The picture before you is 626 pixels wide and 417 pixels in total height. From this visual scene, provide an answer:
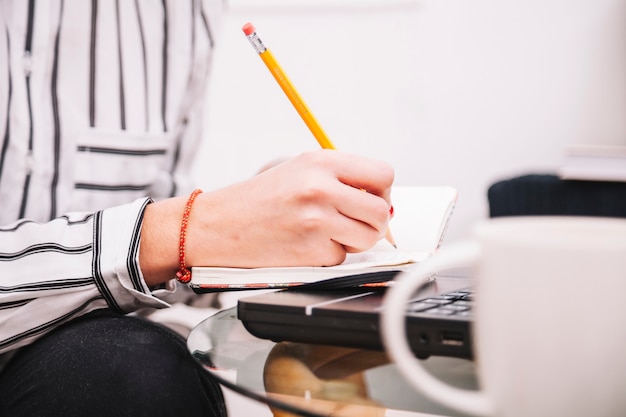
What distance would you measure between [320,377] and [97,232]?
0.23 m

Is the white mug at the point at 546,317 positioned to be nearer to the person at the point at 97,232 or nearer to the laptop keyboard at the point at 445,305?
the laptop keyboard at the point at 445,305

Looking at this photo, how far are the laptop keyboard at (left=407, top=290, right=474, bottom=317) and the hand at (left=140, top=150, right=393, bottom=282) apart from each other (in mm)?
103

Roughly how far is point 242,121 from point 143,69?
27.8 inches

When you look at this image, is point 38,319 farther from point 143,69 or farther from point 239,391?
point 143,69

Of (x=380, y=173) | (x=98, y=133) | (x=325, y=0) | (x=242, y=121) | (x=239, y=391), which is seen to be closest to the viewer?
(x=239, y=391)

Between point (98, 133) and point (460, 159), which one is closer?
point (98, 133)

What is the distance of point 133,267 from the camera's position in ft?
1.60

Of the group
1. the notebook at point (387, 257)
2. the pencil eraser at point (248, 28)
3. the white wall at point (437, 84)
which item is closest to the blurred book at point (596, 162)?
the notebook at point (387, 257)

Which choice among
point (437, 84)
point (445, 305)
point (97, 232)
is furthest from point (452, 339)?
point (437, 84)

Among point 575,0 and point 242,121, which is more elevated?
point 575,0

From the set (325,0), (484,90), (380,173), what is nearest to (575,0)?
(484,90)

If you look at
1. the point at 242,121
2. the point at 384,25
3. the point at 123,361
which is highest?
the point at 384,25

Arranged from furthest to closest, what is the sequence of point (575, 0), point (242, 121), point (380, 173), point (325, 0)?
point (242, 121), point (325, 0), point (575, 0), point (380, 173)

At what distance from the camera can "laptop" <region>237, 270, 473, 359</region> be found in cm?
33
